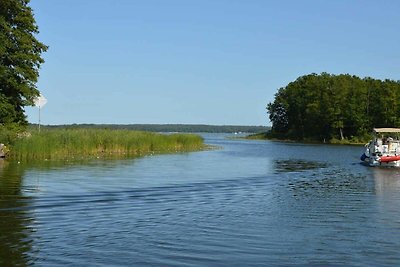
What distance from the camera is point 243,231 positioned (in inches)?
518

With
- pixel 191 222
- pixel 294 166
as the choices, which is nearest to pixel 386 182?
pixel 294 166

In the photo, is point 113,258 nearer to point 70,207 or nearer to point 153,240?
point 153,240

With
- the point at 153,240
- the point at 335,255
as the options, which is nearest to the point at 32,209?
the point at 153,240

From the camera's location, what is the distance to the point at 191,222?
14.2 meters

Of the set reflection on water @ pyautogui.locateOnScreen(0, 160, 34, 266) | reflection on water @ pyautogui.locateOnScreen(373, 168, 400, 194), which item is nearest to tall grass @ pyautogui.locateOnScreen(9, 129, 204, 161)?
reflection on water @ pyautogui.locateOnScreen(0, 160, 34, 266)

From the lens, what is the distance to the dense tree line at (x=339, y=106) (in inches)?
4051

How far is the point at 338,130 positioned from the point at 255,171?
82266mm

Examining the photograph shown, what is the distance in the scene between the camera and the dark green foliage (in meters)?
35.0

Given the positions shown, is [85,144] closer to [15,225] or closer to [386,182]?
[386,182]

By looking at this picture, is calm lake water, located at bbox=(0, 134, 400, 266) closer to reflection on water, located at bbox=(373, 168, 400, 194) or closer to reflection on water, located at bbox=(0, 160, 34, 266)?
reflection on water, located at bbox=(0, 160, 34, 266)

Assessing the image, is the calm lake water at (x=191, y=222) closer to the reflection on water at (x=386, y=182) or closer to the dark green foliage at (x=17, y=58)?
the reflection on water at (x=386, y=182)

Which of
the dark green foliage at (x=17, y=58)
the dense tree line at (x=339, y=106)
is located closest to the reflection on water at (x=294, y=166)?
the dark green foliage at (x=17, y=58)

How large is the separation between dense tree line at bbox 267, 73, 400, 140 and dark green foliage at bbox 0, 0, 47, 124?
7556 centimetres

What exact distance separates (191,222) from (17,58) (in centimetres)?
2481
